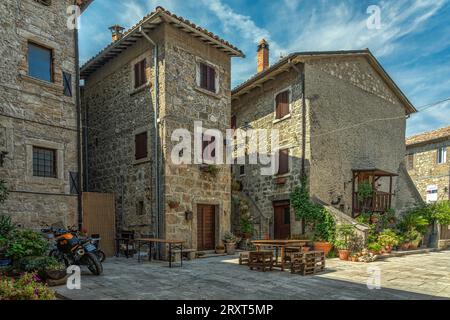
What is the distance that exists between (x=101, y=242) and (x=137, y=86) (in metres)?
5.94

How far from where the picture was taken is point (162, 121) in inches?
429

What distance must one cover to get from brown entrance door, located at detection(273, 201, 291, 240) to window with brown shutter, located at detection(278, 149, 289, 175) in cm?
144

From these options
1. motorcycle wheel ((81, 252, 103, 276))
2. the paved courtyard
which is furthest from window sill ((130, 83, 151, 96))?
motorcycle wheel ((81, 252, 103, 276))

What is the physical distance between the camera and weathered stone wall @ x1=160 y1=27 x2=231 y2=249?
1083 cm

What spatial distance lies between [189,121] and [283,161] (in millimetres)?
5168

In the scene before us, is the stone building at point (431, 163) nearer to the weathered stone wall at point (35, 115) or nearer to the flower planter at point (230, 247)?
the flower planter at point (230, 247)

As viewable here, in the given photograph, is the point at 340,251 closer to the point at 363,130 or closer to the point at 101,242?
the point at 363,130

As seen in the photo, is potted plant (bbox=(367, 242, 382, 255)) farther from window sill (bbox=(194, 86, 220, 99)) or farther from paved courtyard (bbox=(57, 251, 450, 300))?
window sill (bbox=(194, 86, 220, 99))

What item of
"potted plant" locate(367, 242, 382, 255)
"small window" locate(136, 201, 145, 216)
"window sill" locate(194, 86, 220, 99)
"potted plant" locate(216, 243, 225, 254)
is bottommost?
"potted plant" locate(216, 243, 225, 254)

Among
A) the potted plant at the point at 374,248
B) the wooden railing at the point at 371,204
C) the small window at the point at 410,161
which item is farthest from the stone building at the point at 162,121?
the small window at the point at 410,161

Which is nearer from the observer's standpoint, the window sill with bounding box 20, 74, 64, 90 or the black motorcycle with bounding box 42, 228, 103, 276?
the black motorcycle with bounding box 42, 228, 103, 276

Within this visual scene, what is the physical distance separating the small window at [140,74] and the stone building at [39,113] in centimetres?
230
